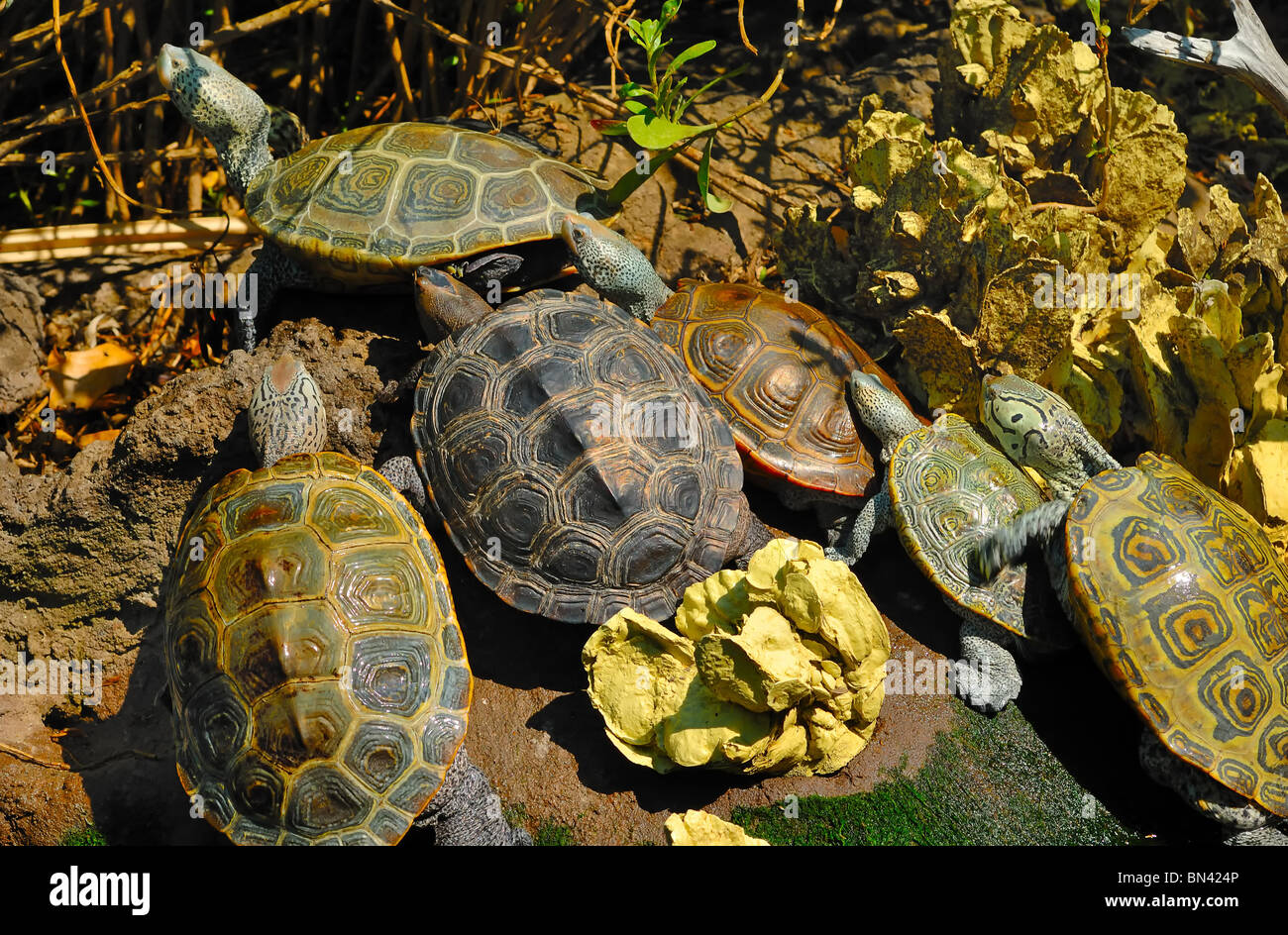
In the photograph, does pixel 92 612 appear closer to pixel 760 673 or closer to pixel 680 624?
pixel 680 624

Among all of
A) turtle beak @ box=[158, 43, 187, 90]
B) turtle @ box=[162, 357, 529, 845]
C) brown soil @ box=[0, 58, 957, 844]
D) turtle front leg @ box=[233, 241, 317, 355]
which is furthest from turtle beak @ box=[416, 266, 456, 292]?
turtle beak @ box=[158, 43, 187, 90]

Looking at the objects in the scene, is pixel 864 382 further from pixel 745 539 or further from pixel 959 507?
pixel 745 539

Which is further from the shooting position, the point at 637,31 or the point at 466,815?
the point at 637,31

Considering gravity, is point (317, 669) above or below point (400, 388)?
below

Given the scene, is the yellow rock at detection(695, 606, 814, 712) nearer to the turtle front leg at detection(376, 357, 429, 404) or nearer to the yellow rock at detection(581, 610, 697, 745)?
the yellow rock at detection(581, 610, 697, 745)

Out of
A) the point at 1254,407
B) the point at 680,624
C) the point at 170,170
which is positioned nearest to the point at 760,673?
the point at 680,624

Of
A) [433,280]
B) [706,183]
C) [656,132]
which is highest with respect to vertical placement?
[656,132]

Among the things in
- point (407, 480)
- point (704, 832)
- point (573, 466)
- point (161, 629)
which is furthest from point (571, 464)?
point (161, 629)

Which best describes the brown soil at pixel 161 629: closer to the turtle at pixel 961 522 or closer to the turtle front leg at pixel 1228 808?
the turtle at pixel 961 522
